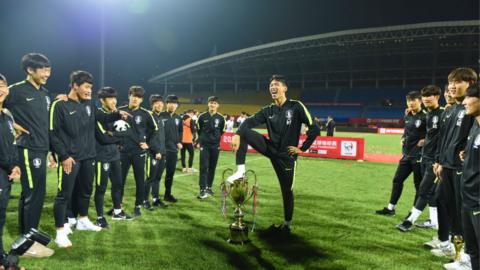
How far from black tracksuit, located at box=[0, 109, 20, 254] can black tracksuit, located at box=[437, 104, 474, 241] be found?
5134 millimetres

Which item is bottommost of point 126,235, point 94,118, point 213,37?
point 126,235

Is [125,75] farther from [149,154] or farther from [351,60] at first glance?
[149,154]

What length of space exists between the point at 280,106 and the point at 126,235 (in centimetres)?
306

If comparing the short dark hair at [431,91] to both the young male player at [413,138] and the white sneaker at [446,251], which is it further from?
the white sneaker at [446,251]

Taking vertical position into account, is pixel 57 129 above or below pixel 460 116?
below

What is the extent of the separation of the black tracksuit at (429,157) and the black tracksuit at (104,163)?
5.05m

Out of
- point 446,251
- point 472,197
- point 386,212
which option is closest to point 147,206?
point 386,212

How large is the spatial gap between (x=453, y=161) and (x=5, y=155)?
16.9 ft

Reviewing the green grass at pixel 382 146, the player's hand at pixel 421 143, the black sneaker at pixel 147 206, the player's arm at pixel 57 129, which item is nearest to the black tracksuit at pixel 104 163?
the player's arm at pixel 57 129

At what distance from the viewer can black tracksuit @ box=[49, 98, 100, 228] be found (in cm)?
477

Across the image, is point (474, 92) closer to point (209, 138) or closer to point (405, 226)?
point (405, 226)

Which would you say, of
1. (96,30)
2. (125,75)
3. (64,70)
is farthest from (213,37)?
(64,70)

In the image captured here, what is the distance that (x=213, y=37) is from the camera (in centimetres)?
5388

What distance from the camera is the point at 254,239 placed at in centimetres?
529
